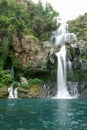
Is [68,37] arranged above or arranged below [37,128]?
above

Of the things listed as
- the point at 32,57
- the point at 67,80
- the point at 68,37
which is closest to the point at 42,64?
the point at 32,57

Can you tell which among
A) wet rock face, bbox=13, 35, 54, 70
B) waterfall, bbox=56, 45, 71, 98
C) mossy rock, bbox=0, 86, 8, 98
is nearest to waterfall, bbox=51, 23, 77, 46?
waterfall, bbox=56, 45, 71, 98

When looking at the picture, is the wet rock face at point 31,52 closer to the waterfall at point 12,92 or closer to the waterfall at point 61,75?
the waterfall at point 61,75

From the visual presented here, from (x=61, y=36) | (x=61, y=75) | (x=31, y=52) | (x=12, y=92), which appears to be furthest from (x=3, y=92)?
(x=61, y=36)

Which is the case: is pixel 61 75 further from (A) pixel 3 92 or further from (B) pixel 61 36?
(B) pixel 61 36

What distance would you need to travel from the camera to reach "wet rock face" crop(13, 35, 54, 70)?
146 feet

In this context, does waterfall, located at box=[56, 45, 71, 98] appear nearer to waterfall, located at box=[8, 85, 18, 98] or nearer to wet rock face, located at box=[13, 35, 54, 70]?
wet rock face, located at box=[13, 35, 54, 70]

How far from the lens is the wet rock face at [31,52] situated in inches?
1753

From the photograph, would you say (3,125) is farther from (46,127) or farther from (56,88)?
(56,88)

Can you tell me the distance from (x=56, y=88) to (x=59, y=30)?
17.7 metres

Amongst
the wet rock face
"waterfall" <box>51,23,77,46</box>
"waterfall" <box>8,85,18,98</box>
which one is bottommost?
"waterfall" <box>8,85,18,98</box>

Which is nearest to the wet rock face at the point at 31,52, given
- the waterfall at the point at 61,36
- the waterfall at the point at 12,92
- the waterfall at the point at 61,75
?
the waterfall at the point at 61,75

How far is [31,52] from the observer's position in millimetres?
45375

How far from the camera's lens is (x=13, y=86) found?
41.3 metres
